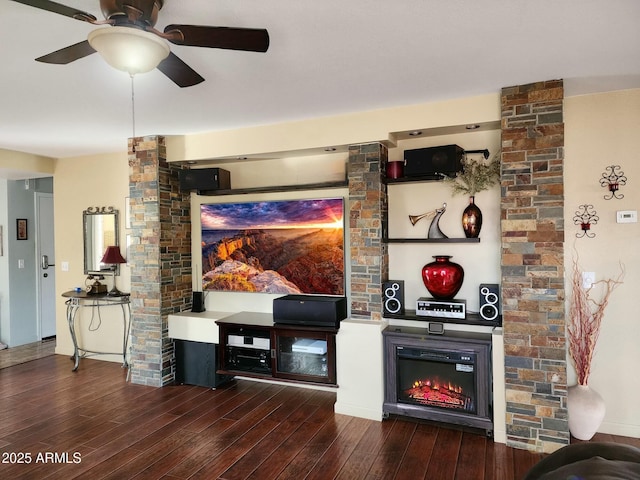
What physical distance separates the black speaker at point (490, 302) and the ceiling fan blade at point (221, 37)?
2.41 meters

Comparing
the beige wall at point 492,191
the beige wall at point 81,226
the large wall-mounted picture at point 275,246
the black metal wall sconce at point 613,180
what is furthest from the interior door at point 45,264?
the black metal wall sconce at point 613,180

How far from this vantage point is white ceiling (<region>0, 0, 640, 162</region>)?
74.7 inches

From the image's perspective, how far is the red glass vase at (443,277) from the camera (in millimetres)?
3256

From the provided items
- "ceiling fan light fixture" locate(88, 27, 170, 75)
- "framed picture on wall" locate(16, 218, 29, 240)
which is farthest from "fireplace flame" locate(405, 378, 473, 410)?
"framed picture on wall" locate(16, 218, 29, 240)

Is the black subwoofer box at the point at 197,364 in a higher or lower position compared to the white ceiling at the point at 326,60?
lower

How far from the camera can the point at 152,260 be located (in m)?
4.15

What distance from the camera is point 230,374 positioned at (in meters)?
3.84

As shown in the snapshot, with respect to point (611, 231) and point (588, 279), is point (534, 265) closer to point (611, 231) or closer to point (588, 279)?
point (588, 279)

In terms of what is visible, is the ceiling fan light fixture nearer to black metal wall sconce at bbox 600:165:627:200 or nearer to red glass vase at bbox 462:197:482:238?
red glass vase at bbox 462:197:482:238

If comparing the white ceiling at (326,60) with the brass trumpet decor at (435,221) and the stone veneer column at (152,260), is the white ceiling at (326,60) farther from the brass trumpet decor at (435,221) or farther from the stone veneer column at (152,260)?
the brass trumpet decor at (435,221)

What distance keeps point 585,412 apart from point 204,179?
149 inches

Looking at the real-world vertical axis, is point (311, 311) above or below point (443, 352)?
above

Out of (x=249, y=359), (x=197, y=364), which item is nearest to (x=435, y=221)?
(x=249, y=359)

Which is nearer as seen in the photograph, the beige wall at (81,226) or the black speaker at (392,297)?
the black speaker at (392,297)
